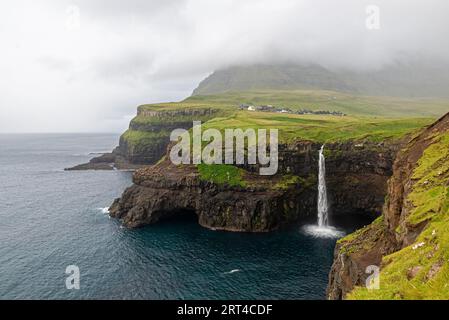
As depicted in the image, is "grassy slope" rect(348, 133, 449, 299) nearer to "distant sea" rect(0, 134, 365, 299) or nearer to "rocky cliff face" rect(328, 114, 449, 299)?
"rocky cliff face" rect(328, 114, 449, 299)

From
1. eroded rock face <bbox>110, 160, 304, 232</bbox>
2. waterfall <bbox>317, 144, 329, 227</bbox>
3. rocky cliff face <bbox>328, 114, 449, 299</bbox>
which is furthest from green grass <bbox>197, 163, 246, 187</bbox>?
rocky cliff face <bbox>328, 114, 449, 299</bbox>

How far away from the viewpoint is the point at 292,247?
7662 centimetres

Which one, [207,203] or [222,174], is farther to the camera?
[222,174]

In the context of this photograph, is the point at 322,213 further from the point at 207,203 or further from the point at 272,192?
the point at 207,203

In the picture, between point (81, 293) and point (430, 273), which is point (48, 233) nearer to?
point (81, 293)

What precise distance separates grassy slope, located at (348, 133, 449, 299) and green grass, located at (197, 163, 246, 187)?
61837mm

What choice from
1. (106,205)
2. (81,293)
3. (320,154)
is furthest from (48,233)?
(320,154)

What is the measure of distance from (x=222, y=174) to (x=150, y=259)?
35.9 m

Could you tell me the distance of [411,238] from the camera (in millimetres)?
30078

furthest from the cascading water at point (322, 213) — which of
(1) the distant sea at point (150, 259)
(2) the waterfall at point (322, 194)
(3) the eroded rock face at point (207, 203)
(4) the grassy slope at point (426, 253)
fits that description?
(4) the grassy slope at point (426, 253)

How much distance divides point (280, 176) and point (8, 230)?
76.0m

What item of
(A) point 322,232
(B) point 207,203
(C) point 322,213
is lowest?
(A) point 322,232

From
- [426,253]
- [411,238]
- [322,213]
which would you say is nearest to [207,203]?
[322,213]

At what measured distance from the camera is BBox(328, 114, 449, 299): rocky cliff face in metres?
20.5
